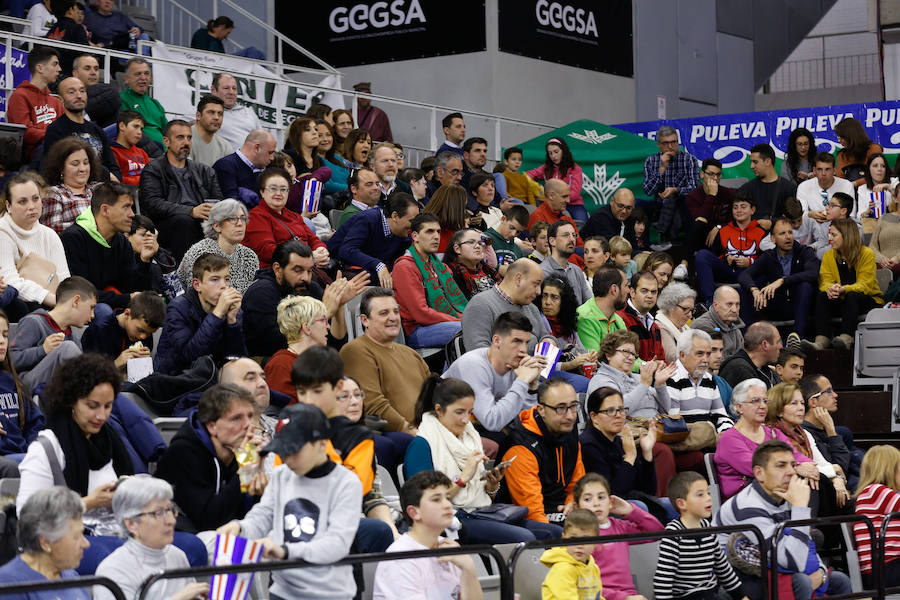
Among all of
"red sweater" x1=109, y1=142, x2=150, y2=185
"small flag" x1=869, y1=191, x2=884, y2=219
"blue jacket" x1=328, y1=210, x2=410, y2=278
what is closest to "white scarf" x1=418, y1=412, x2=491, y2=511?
"blue jacket" x1=328, y1=210, x2=410, y2=278

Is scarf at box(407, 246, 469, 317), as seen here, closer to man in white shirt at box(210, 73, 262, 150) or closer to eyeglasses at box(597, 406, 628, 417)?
eyeglasses at box(597, 406, 628, 417)

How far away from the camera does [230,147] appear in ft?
34.8

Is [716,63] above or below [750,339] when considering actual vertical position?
above

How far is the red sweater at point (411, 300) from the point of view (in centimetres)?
848

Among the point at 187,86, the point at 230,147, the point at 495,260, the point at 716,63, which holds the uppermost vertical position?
the point at 716,63

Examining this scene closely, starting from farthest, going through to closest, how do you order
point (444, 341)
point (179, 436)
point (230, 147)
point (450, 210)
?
1. point (230, 147)
2. point (450, 210)
3. point (444, 341)
4. point (179, 436)

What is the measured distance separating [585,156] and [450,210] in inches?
222

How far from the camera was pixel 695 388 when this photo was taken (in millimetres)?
8367

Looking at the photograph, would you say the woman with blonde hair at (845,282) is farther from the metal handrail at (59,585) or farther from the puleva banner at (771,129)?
the metal handrail at (59,585)

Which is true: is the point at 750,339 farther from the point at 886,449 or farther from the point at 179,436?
the point at 179,436

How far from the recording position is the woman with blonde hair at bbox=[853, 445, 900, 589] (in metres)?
6.90

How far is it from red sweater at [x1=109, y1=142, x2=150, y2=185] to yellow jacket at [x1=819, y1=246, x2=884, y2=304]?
5.68m

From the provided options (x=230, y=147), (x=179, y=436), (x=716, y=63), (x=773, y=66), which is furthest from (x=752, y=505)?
(x=773, y=66)

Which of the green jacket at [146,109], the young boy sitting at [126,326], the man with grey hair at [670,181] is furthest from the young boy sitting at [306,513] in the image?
the man with grey hair at [670,181]
